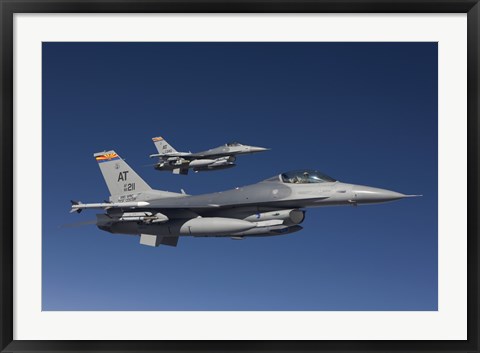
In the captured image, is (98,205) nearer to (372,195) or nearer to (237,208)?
(237,208)

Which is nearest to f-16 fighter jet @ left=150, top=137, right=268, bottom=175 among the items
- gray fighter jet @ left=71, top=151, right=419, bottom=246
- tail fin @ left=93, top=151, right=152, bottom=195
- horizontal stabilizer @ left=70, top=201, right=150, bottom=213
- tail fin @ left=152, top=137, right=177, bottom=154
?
tail fin @ left=152, top=137, right=177, bottom=154

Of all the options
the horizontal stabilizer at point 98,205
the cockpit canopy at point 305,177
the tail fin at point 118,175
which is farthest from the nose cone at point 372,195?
the tail fin at point 118,175

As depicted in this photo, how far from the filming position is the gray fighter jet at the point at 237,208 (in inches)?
791

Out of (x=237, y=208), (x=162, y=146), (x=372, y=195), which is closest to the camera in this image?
(x=372, y=195)

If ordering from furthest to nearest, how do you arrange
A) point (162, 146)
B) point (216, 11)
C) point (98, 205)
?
point (162, 146), point (98, 205), point (216, 11)

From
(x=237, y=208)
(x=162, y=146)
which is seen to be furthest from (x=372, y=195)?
(x=162, y=146)

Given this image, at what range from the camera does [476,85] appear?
12.4 metres

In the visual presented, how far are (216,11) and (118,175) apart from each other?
13887 mm

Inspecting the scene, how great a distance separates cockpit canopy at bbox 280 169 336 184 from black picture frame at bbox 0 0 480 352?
833 cm

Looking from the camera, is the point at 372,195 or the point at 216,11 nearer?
the point at 216,11

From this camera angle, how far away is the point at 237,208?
70.3ft

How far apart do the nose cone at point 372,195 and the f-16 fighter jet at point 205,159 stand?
1918 cm

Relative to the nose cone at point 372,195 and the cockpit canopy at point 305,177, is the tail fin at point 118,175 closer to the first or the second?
the cockpit canopy at point 305,177

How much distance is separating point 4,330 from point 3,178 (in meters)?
2.99
